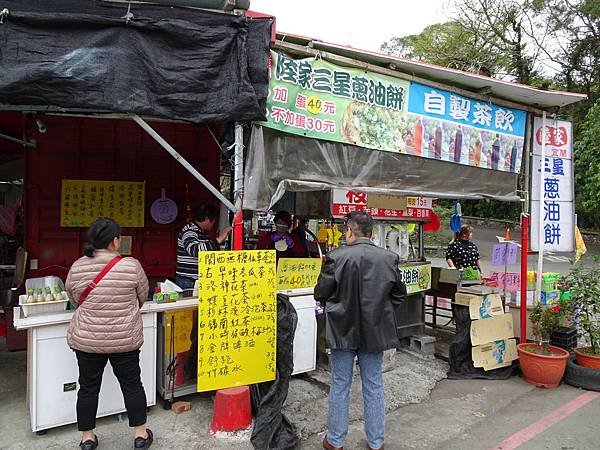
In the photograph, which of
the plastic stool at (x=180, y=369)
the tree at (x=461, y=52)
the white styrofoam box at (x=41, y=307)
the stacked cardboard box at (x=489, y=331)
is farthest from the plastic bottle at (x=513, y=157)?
the tree at (x=461, y=52)

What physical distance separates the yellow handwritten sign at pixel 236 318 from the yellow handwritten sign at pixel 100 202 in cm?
273

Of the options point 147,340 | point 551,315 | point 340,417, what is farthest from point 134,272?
point 551,315

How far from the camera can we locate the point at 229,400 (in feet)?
12.6

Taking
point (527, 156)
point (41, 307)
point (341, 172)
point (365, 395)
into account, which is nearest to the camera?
point (365, 395)

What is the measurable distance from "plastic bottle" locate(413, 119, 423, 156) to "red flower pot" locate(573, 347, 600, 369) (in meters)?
3.00

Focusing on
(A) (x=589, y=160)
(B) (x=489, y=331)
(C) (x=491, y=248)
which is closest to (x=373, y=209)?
(B) (x=489, y=331)

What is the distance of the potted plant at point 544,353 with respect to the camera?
5.14 meters

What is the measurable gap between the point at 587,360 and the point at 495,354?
98cm

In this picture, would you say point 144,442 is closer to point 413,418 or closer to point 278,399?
point 278,399

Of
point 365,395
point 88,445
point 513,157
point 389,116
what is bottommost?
point 88,445

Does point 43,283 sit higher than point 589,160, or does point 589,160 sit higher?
point 589,160

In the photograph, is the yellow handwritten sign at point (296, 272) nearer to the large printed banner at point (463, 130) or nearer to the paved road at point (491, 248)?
the large printed banner at point (463, 130)

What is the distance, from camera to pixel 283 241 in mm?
6230

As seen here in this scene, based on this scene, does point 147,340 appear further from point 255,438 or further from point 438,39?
point 438,39
